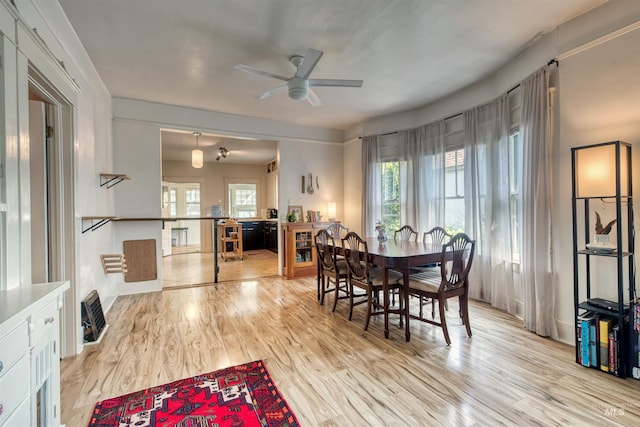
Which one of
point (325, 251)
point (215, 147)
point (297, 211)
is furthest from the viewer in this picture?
point (215, 147)

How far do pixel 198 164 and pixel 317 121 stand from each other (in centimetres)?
243

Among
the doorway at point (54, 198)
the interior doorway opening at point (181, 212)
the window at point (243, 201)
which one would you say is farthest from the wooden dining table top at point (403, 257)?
the window at point (243, 201)

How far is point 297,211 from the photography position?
5.61 metres

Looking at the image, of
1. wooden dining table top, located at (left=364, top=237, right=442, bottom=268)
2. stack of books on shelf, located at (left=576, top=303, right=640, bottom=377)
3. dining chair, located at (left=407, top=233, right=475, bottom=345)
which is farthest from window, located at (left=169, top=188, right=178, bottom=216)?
stack of books on shelf, located at (left=576, top=303, right=640, bottom=377)

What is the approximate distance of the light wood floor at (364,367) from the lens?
178cm

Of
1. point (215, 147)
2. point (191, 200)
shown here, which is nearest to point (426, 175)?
point (215, 147)

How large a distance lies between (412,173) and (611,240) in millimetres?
2775

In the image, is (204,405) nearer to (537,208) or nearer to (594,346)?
(594,346)

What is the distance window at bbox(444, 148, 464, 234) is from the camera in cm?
419

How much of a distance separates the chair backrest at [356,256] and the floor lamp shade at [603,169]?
6.18ft

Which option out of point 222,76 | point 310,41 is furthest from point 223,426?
point 222,76

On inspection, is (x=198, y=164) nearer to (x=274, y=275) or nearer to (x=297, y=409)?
(x=274, y=275)

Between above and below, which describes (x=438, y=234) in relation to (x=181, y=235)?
above

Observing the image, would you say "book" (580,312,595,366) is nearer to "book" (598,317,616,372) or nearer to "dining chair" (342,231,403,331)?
"book" (598,317,616,372)
